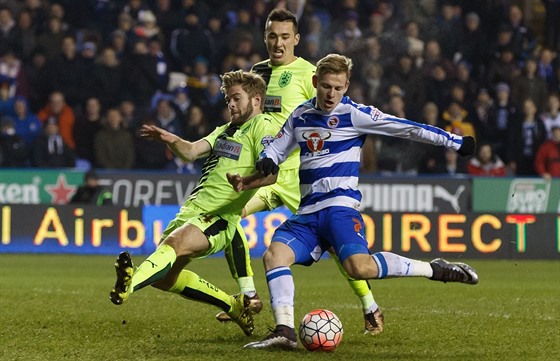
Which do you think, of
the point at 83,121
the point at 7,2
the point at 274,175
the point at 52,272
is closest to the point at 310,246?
the point at 274,175

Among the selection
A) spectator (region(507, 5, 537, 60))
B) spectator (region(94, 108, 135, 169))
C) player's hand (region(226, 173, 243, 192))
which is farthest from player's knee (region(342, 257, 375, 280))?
spectator (region(507, 5, 537, 60))

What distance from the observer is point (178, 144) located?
8.01 m

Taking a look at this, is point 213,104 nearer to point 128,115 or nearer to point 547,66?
point 128,115

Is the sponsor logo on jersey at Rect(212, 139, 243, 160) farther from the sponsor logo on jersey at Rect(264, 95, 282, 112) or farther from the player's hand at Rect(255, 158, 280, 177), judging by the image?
the sponsor logo on jersey at Rect(264, 95, 282, 112)

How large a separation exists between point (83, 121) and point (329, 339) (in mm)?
12370

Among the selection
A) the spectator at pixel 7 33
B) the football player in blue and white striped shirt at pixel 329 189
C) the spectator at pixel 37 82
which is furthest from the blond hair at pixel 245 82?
the spectator at pixel 7 33

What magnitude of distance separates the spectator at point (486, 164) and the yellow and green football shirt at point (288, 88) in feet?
31.6

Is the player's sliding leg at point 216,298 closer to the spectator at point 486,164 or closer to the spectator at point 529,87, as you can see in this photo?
the spectator at point 486,164

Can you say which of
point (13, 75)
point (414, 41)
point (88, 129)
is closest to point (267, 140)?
point (88, 129)

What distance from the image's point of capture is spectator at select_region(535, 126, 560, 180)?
18688mm

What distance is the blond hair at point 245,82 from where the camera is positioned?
26.9 feet

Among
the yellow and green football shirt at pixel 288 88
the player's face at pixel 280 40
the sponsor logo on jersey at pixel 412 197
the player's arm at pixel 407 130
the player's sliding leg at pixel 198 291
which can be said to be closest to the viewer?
the player's arm at pixel 407 130

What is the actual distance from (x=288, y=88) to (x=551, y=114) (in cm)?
1067

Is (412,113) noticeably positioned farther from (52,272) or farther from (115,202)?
(52,272)
